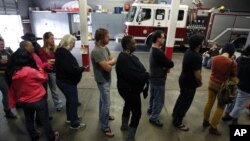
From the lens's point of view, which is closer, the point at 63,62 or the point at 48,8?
the point at 63,62

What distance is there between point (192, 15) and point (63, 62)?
7918 millimetres

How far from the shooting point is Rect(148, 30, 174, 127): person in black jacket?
2.77 m

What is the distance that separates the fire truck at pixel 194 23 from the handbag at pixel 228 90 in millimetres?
5895

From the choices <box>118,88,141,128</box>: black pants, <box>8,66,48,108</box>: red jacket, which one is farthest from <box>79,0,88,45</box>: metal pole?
<box>118,88,141,128</box>: black pants

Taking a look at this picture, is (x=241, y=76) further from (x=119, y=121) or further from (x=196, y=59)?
(x=119, y=121)

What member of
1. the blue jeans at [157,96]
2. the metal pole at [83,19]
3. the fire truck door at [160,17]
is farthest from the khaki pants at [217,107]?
the fire truck door at [160,17]

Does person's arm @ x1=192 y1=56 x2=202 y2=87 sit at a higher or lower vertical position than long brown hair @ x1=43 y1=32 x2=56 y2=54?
lower

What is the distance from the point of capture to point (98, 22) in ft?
37.9

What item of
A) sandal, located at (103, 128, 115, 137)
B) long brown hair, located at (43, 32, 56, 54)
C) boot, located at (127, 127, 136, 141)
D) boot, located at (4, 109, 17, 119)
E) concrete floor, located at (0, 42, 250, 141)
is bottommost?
concrete floor, located at (0, 42, 250, 141)

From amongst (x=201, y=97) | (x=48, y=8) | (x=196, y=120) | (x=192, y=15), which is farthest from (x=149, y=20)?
(x=48, y=8)

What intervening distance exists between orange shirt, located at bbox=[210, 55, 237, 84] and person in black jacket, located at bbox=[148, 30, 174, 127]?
0.71 meters

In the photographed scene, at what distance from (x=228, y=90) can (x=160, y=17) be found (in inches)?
257

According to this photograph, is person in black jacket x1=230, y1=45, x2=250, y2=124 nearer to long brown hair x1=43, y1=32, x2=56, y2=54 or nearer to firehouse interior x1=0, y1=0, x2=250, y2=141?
firehouse interior x1=0, y1=0, x2=250, y2=141

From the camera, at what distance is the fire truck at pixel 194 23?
27.8 feet
